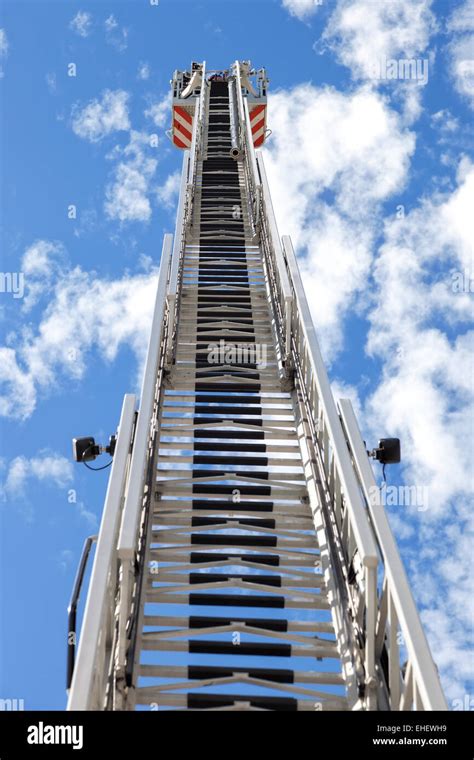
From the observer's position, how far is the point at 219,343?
354 inches

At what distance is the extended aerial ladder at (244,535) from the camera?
179 inches

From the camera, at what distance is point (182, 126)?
2339 centimetres

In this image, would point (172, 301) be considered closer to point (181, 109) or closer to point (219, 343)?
point (219, 343)

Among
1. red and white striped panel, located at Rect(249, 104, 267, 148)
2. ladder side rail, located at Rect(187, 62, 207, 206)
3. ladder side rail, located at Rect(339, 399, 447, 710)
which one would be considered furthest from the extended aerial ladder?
red and white striped panel, located at Rect(249, 104, 267, 148)

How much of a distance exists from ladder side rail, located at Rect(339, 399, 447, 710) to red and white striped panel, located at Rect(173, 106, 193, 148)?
749 inches

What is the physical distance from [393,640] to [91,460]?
315cm

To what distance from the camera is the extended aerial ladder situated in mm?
4547

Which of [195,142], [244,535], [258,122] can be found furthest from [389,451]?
[258,122]

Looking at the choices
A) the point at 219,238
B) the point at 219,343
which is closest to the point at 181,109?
the point at 219,238

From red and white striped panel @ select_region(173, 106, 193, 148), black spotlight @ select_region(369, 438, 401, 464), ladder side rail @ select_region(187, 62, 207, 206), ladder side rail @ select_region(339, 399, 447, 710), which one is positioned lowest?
ladder side rail @ select_region(339, 399, 447, 710)

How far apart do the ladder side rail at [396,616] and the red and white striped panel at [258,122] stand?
754 inches

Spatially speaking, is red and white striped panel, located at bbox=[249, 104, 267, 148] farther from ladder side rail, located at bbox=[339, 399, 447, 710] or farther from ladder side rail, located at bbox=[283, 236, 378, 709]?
ladder side rail, located at bbox=[339, 399, 447, 710]

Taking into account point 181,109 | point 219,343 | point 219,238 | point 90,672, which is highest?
point 181,109

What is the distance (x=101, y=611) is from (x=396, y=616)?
1536 millimetres
